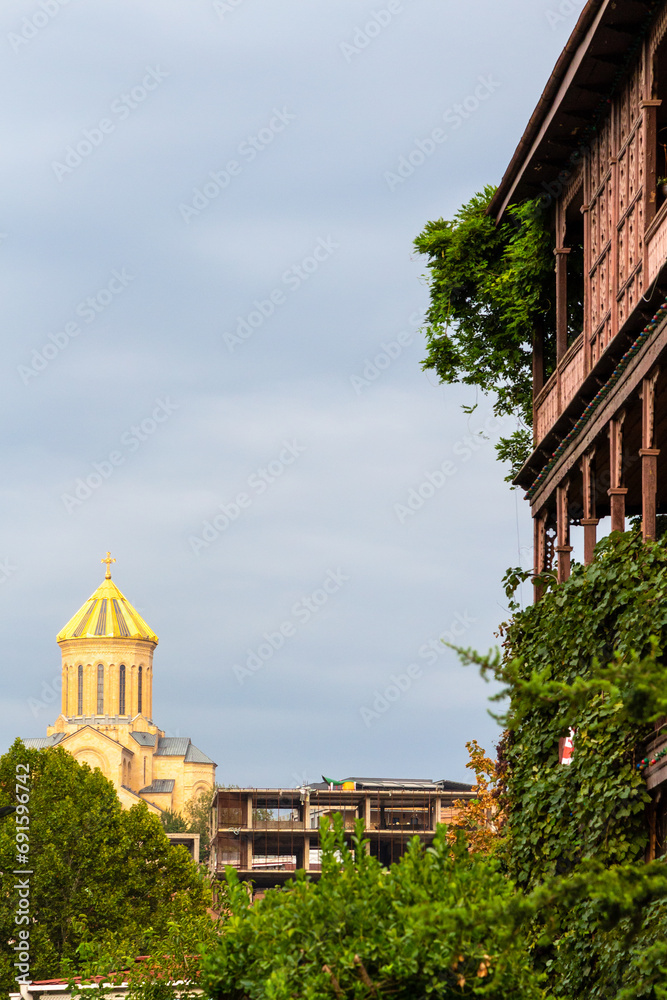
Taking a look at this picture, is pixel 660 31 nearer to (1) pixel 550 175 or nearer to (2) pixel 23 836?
(1) pixel 550 175

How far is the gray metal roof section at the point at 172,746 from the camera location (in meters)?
160

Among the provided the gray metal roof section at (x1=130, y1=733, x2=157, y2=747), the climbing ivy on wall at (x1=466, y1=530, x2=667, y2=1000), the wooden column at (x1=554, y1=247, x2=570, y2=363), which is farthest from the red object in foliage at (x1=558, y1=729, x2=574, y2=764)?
the gray metal roof section at (x1=130, y1=733, x2=157, y2=747)

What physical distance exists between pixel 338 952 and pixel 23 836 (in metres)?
35.5

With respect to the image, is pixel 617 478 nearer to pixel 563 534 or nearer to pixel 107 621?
pixel 563 534

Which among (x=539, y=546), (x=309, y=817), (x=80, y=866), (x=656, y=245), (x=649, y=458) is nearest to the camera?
(x=649, y=458)

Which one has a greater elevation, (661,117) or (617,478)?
(661,117)

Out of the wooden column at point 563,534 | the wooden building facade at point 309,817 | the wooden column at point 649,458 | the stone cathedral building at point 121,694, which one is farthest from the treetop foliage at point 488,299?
the stone cathedral building at point 121,694

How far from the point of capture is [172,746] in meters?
162

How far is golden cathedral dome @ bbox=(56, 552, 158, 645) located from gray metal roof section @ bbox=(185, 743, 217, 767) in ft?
44.8

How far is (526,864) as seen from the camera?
1509 centimetres

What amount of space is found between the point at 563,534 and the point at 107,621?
14225cm

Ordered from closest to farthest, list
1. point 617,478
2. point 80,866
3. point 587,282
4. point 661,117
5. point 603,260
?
point 617,478 < point 661,117 < point 603,260 < point 587,282 < point 80,866

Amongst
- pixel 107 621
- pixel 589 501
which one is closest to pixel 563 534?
pixel 589 501

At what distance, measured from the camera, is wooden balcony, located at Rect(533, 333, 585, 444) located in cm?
1686
